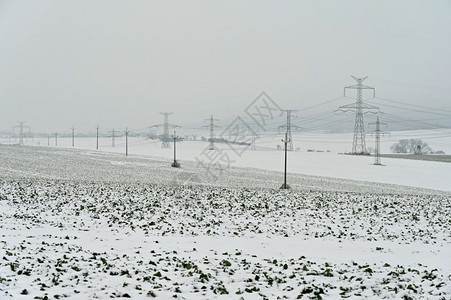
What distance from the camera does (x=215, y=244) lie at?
18.9 metres

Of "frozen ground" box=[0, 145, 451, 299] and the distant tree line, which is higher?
the distant tree line

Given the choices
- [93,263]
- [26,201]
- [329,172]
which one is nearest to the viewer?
[93,263]

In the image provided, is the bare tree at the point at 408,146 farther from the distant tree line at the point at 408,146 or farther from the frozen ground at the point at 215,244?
the frozen ground at the point at 215,244

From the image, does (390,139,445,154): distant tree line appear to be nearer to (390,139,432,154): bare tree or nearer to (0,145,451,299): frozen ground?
(390,139,432,154): bare tree

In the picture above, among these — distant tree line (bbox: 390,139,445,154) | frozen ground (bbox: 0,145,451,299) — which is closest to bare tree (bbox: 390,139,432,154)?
distant tree line (bbox: 390,139,445,154)

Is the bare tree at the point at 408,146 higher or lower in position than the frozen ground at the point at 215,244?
higher

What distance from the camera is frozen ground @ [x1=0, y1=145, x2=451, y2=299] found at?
11188 mm

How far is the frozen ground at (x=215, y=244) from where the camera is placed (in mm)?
11188

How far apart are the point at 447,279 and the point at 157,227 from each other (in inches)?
589

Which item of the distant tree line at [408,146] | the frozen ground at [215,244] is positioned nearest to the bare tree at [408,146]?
the distant tree line at [408,146]

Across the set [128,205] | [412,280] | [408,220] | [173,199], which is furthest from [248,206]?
[412,280]

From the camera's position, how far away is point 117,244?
1802cm

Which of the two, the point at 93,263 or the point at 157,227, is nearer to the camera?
the point at 93,263

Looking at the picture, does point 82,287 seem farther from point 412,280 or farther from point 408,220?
point 408,220
